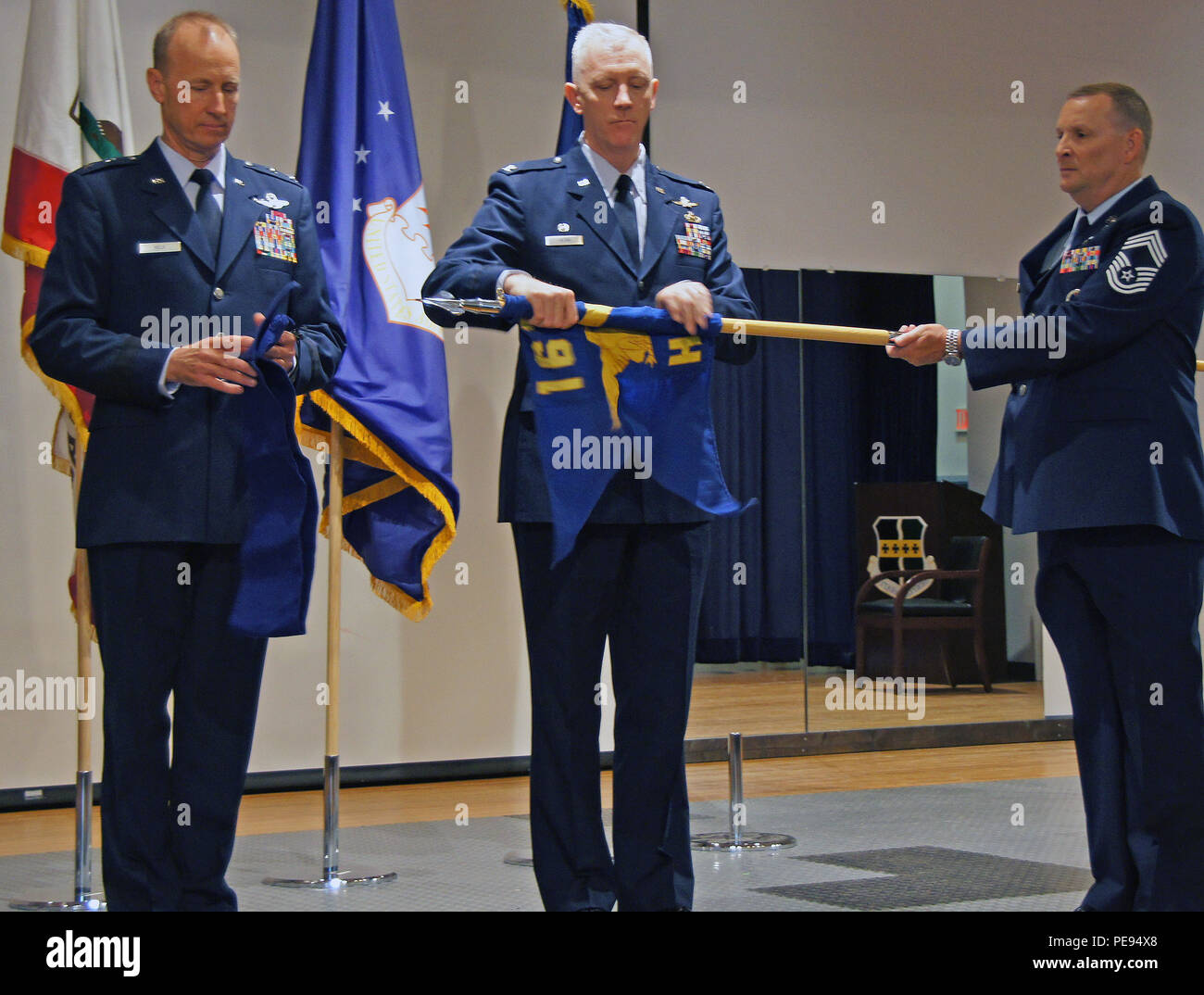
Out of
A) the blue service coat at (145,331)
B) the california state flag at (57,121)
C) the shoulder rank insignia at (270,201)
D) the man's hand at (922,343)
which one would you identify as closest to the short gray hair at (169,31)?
the blue service coat at (145,331)

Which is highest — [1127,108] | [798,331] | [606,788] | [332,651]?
[1127,108]

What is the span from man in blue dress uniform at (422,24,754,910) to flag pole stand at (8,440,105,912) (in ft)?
3.73

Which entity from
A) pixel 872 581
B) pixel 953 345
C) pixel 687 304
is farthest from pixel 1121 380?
pixel 872 581

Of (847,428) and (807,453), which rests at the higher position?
(847,428)

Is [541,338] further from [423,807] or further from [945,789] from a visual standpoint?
[945,789]

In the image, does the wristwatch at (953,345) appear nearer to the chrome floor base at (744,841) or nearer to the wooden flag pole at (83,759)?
the chrome floor base at (744,841)

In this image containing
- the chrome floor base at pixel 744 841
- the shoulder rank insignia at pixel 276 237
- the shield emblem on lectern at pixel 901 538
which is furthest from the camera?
the shield emblem on lectern at pixel 901 538

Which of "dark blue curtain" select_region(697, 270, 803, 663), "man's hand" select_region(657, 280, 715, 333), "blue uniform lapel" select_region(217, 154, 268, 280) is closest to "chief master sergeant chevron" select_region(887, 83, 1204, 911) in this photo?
"man's hand" select_region(657, 280, 715, 333)

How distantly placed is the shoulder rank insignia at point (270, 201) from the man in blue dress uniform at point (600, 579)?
1.15ft

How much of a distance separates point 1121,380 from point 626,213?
1.00 m

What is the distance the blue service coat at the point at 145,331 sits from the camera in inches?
93.7

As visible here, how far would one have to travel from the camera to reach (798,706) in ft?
19.4

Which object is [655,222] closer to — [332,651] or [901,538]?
[332,651]

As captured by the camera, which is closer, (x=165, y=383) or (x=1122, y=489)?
(x=165, y=383)
